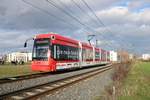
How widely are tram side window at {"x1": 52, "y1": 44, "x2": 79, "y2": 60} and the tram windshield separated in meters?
0.76

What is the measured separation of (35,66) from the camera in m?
26.5

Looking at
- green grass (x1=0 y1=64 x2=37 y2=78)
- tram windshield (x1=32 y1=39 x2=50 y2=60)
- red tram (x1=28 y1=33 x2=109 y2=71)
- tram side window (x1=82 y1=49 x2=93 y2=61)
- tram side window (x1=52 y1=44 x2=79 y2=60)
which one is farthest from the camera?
tram side window (x1=82 y1=49 x2=93 y2=61)

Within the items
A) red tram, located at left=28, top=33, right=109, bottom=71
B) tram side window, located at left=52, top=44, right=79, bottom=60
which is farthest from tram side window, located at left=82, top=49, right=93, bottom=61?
red tram, located at left=28, top=33, right=109, bottom=71

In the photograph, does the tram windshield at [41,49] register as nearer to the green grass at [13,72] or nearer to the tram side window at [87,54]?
the green grass at [13,72]

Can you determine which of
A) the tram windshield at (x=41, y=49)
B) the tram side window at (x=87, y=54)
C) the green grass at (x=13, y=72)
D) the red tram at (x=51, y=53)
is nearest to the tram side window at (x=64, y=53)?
the red tram at (x=51, y=53)

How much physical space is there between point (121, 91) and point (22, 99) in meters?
5.46

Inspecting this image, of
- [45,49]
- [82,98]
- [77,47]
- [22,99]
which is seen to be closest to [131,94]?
[82,98]

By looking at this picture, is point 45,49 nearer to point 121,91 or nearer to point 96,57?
point 121,91

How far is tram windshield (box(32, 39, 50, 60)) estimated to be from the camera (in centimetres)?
2611

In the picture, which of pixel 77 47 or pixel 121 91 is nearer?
pixel 121 91

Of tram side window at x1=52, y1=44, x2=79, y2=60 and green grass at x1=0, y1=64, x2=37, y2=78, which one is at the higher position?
tram side window at x1=52, y1=44, x2=79, y2=60

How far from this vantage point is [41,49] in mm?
26438

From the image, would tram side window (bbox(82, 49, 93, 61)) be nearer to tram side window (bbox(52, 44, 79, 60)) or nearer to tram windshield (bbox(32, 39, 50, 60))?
tram side window (bbox(52, 44, 79, 60))

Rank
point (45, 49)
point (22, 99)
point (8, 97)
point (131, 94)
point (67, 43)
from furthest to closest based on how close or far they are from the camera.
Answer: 1. point (67, 43)
2. point (45, 49)
3. point (131, 94)
4. point (8, 97)
5. point (22, 99)
